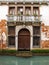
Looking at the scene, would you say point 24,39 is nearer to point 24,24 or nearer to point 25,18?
point 24,24

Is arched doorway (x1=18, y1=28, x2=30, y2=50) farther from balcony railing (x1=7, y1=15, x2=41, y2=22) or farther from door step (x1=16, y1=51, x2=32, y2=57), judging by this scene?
door step (x1=16, y1=51, x2=32, y2=57)

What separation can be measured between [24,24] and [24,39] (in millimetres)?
1513

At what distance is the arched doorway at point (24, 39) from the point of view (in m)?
21.5

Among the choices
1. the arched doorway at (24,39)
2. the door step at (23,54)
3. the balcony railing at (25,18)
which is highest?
the balcony railing at (25,18)

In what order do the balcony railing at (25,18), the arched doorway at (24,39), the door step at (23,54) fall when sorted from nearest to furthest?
the door step at (23,54)
the balcony railing at (25,18)
the arched doorway at (24,39)

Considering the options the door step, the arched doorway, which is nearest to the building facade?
the arched doorway

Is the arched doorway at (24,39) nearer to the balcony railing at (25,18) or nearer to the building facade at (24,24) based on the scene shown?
the building facade at (24,24)

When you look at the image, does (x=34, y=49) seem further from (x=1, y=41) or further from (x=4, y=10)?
(x=4, y=10)

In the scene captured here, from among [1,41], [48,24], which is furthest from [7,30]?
[48,24]

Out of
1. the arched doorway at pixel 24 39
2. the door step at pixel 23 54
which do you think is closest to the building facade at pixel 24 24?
the arched doorway at pixel 24 39

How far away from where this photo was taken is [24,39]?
21641 millimetres

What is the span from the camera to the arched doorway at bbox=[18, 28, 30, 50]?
21.5 metres

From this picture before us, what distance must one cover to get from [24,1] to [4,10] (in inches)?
85.2

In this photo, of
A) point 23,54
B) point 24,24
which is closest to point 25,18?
point 24,24
